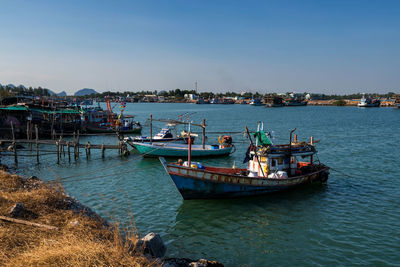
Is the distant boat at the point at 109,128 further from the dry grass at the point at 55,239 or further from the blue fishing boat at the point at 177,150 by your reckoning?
the dry grass at the point at 55,239

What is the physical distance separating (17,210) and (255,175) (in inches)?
605

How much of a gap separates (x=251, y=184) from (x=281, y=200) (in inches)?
99.0

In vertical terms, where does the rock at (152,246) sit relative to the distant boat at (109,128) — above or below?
below

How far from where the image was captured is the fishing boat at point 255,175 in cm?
1948

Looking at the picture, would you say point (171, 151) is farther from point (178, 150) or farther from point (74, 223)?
point (74, 223)

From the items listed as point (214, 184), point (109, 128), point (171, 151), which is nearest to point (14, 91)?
point (109, 128)

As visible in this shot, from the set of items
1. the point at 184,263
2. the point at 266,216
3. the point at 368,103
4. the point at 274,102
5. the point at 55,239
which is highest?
the point at 274,102

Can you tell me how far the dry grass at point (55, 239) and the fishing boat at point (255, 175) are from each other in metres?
7.86

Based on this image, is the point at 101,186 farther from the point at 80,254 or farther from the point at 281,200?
the point at 80,254

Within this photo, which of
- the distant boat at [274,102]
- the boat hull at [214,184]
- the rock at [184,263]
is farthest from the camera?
the distant boat at [274,102]

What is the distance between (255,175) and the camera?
862 inches

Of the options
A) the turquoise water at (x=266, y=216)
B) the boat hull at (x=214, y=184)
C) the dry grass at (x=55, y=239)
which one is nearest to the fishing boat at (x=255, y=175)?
the boat hull at (x=214, y=184)

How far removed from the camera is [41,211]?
12047 millimetres

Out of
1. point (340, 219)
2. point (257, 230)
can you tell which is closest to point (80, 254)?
point (257, 230)
